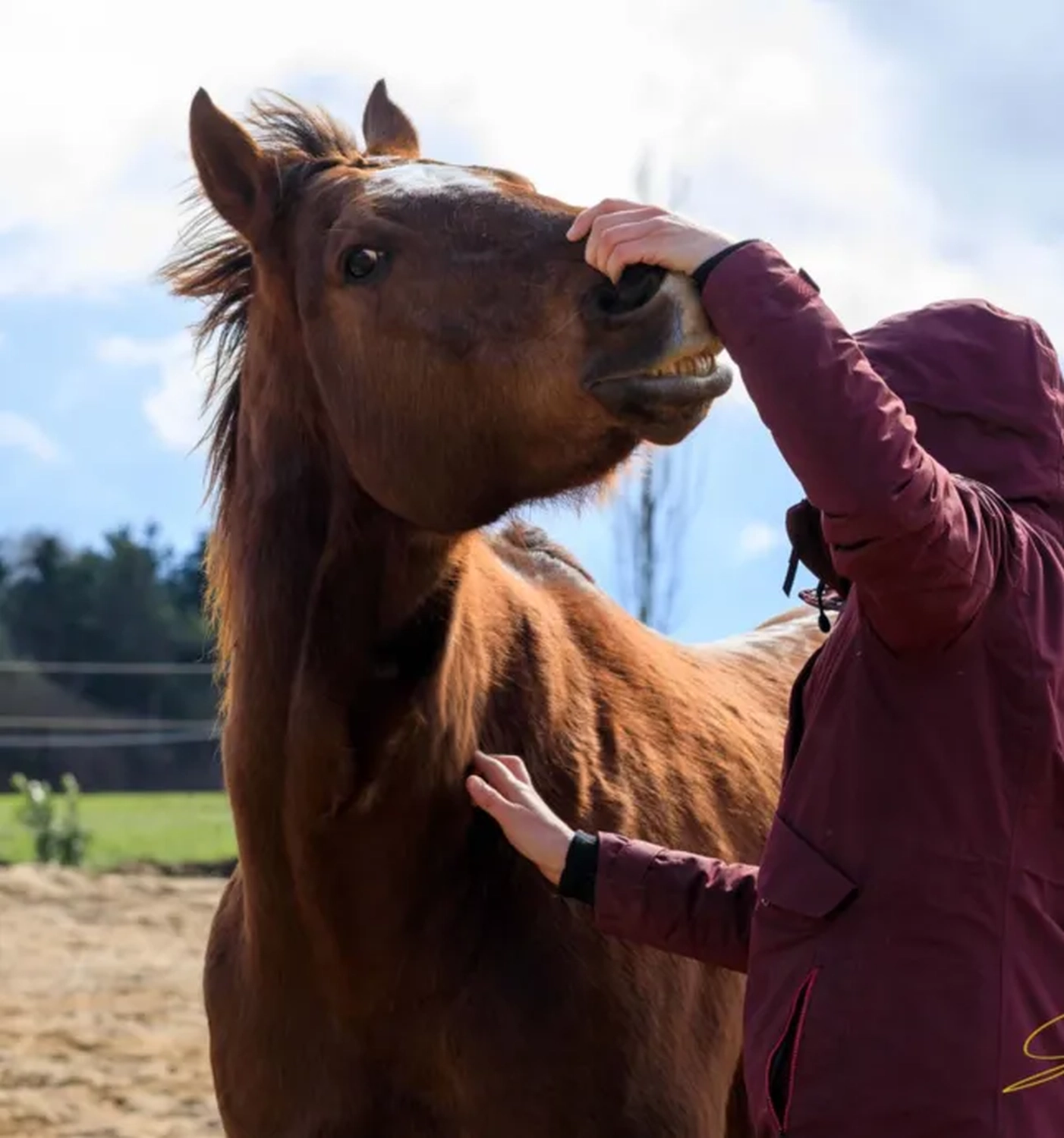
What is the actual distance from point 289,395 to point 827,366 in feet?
4.46

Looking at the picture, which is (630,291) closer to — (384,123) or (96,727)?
(384,123)

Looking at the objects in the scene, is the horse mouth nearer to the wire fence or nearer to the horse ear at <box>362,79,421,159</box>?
the horse ear at <box>362,79,421,159</box>

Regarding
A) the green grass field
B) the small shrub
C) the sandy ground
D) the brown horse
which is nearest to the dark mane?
the brown horse

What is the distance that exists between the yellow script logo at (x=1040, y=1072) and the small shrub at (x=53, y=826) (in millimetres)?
12008

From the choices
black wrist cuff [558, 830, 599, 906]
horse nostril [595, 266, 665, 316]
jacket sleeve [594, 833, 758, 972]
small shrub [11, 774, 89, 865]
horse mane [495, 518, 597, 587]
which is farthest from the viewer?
small shrub [11, 774, 89, 865]

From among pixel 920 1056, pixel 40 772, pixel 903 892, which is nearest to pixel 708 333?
pixel 903 892

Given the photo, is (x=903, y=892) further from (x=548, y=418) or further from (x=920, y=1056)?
(x=548, y=418)

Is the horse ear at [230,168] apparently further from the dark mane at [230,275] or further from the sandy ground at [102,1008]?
the sandy ground at [102,1008]

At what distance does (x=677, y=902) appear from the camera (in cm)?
239

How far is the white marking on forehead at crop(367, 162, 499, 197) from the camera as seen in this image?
2439 mm

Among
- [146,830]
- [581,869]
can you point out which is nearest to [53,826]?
[146,830]

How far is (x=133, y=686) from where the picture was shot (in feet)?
82.5

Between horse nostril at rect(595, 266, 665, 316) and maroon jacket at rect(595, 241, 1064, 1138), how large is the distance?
0.27 meters

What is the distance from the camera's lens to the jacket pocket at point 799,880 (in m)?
1.75
